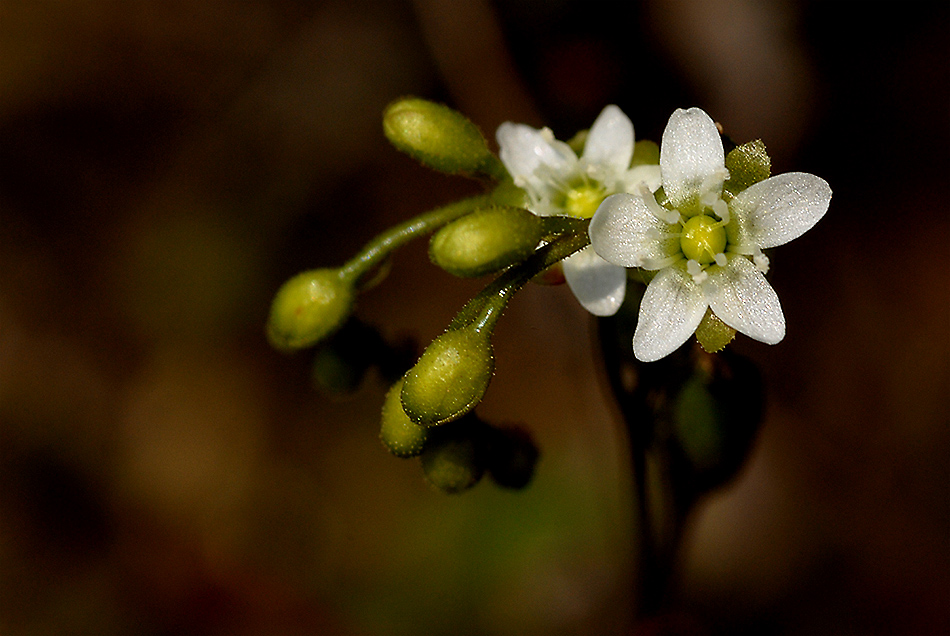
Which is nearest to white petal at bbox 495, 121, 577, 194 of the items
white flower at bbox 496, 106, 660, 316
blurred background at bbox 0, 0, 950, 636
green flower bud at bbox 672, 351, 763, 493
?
white flower at bbox 496, 106, 660, 316

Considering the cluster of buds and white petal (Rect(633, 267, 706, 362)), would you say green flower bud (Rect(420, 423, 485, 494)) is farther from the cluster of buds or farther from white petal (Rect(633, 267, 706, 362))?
white petal (Rect(633, 267, 706, 362))

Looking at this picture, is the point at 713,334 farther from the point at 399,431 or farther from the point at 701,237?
the point at 399,431

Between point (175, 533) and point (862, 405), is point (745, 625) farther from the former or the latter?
point (175, 533)

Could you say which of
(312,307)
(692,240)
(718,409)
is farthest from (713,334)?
(312,307)

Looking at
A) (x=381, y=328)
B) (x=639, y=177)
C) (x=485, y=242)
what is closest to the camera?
(x=485, y=242)

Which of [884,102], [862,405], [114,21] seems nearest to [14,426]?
[114,21]
